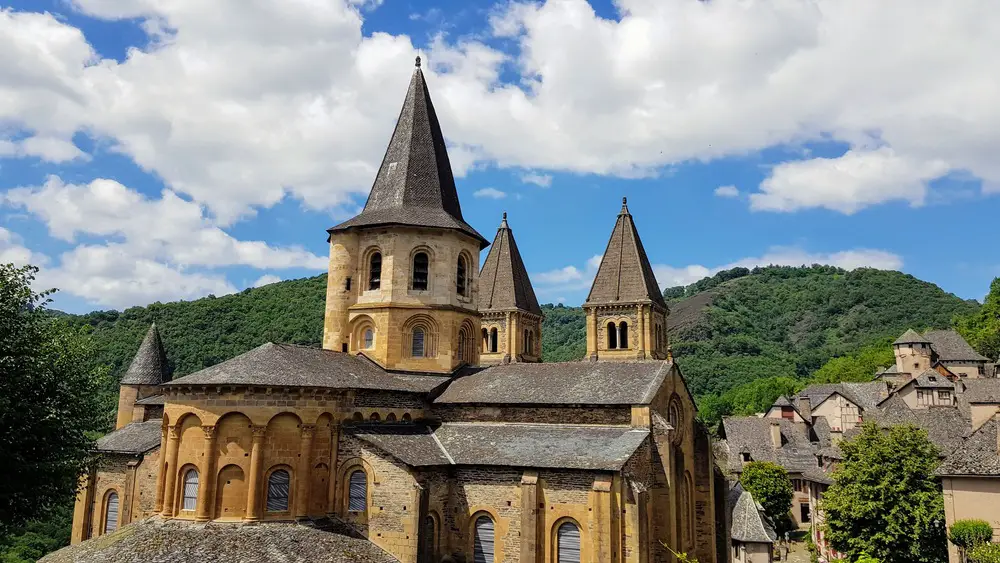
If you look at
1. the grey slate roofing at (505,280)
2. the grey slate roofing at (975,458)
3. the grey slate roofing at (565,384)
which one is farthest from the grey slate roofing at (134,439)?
the grey slate roofing at (975,458)

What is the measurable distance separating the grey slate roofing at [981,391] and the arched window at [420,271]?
35133mm

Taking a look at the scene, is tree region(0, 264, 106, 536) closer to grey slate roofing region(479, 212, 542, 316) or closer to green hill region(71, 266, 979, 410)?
grey slate roofing region(479, 212, 542, 316)

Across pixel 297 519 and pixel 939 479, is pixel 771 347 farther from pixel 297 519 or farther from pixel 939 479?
pixel 297 519

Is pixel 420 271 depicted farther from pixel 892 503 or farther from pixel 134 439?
pixel 892 503

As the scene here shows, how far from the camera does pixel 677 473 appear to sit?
27.6 metres

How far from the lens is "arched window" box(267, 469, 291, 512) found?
75.9ft

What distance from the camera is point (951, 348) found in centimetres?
7819

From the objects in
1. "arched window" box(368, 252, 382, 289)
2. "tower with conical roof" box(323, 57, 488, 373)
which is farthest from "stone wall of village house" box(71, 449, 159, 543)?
"arched window" box(368, 252, 382, 289)

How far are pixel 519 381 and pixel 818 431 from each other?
176ft

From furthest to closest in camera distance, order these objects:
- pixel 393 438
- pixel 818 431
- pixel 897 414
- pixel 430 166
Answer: pixel 818 431, pixel 897 414, pixel 430 166, pixel 393 438

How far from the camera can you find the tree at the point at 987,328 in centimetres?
8375

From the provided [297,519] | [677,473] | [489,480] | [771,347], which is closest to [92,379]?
[297,519]

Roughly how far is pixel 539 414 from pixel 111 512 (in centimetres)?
2190

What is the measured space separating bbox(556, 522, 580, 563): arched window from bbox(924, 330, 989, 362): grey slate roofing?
72.1 metres
